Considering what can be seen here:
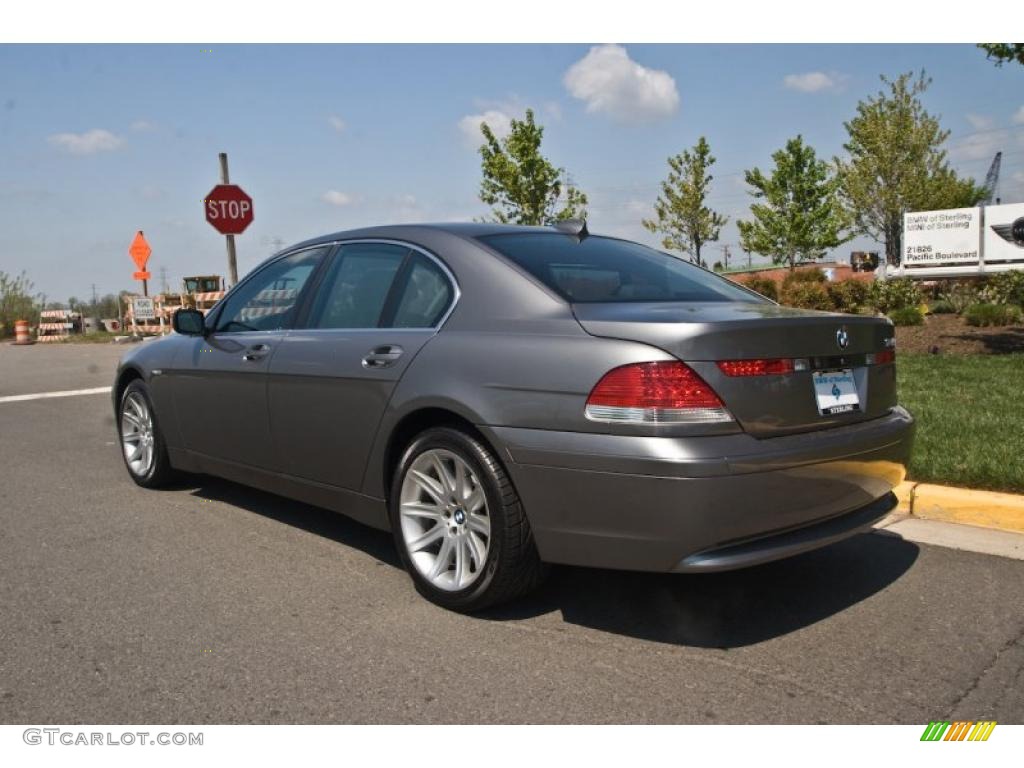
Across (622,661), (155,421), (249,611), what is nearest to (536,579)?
(622,661)

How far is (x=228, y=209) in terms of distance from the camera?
1373 centimetres

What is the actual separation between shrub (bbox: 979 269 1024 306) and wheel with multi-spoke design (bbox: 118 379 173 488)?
11917mm

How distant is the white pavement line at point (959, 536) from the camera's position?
4457 mm

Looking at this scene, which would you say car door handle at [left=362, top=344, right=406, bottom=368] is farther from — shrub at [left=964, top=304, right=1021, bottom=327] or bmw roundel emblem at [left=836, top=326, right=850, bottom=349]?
shrub at [left=964, top=304, right=1021, bottom=327]

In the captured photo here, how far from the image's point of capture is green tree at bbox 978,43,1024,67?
9.31m

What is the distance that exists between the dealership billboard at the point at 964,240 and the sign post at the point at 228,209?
21.2 m

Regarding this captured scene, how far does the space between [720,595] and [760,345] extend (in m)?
1.20

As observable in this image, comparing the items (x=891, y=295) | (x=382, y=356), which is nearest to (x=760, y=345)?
(x=382, y=356)

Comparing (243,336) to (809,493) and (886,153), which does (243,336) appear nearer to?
(809,493)

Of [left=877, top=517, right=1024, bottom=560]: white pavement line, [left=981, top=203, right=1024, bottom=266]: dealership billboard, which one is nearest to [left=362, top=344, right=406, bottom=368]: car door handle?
[left=877, top=517, right=1024, bottom=560]: white pavement line

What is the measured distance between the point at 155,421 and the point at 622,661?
3707mm

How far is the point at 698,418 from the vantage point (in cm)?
314

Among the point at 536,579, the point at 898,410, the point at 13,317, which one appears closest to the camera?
the point at 536,579

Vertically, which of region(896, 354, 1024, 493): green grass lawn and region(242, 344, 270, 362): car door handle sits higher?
region(242, 344, 270, 362): car door handle
